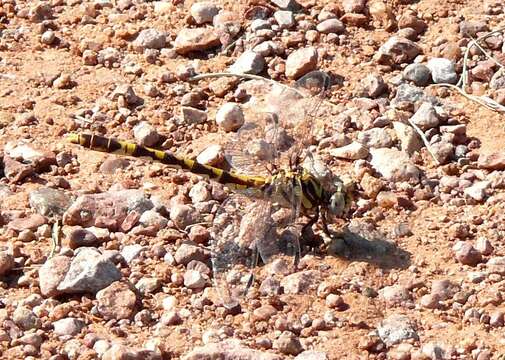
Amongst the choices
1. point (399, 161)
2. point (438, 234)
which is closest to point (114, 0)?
point (399, 161)

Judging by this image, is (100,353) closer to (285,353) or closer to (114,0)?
(285,353)

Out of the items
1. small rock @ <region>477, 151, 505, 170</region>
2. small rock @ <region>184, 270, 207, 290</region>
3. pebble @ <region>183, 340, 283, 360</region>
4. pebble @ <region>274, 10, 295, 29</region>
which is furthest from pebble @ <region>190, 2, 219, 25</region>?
pebble @ <region>183, 340, 283, 360</region>

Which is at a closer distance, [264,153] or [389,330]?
[389,330]

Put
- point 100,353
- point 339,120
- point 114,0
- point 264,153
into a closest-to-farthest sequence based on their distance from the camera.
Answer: point 100,353 → point 264,153 → point 339,120 → point 114,0

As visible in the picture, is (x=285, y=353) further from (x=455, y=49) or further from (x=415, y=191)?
(x=455, y=49)

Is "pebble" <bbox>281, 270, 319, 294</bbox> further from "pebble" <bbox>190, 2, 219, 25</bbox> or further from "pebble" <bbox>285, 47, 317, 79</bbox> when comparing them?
"pebble" <bbox>190, 2, 219, 25</bbox>

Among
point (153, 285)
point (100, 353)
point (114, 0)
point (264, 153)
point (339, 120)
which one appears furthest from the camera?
point (114, 0)
